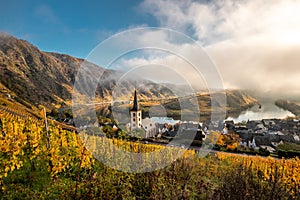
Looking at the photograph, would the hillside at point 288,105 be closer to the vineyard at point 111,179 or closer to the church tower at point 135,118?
the vineyard at point 111,179

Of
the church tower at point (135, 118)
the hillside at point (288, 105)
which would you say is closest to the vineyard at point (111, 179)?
the church tower at point (135, 118)

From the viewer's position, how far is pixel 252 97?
617ft

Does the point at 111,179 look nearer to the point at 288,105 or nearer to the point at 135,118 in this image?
the point at 135,118

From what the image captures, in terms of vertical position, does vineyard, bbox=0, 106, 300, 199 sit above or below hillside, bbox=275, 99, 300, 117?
below

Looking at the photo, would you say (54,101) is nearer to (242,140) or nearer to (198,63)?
(242,140)

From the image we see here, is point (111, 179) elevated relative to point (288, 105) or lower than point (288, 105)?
lower

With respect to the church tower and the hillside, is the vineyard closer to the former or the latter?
the church tower

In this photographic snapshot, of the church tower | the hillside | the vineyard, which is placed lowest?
the vineyard

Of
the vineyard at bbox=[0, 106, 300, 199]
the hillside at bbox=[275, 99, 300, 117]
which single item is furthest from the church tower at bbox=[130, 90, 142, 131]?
the hillside at bbox=[275, 99, 300, 117]

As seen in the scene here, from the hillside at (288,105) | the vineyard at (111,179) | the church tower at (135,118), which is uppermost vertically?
the hillside at (288,105)

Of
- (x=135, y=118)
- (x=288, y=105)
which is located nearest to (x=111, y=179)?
(x=135, y=118)

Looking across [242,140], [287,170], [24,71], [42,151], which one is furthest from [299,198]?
[24,71]

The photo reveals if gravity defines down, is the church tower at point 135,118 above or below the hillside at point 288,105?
below

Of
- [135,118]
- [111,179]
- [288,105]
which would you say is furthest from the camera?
[288,105]
